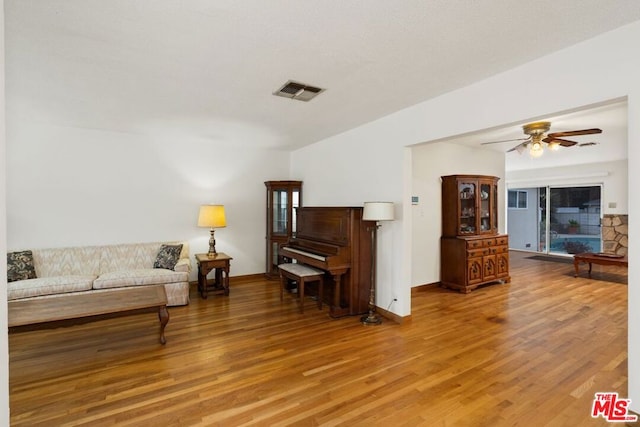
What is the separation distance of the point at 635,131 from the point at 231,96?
10.5ft

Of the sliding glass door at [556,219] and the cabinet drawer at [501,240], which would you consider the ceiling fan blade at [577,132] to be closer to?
the cabinet drawer at [501,240]

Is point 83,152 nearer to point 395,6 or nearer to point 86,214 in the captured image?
point 86,214

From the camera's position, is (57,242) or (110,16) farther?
(57,242)

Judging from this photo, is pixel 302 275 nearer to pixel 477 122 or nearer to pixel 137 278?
pixel 137 278

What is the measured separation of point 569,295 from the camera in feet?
15.4

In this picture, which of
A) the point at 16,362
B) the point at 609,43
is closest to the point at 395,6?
the point at 609,43

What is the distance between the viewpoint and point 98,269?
4.38m

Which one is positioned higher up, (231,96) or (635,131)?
(231,96)

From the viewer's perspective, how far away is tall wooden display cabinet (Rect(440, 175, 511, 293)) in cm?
496

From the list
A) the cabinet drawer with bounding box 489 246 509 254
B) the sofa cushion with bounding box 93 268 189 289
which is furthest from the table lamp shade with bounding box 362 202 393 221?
the cabinet drawer with bounding box 489 246 509 254

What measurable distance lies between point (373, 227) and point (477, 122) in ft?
5.49

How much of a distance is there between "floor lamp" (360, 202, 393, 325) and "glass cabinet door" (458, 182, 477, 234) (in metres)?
2.03

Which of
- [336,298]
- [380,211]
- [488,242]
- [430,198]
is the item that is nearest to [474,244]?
[488,242]

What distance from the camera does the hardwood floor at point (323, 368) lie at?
2057mm
